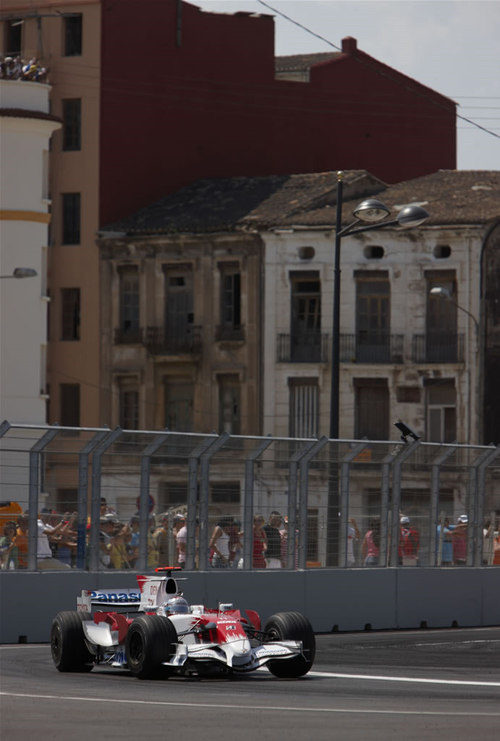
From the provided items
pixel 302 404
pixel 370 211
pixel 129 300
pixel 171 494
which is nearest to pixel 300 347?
pixel 302 404

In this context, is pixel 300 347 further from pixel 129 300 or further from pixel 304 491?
pixel 304 491

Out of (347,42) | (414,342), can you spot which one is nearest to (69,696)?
(414,342)

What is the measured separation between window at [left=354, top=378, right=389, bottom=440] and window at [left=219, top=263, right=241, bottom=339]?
4.54 meters

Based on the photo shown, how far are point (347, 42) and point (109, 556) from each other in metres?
47.5

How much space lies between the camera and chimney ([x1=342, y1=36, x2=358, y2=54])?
6769 cm

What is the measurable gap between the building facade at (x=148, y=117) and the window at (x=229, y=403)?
4.06 m

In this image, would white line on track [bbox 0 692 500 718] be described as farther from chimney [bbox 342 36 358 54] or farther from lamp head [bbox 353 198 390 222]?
chimney [bbox 342 36 358 54]

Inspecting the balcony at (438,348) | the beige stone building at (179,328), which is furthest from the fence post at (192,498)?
the beige stone building at (179,328)

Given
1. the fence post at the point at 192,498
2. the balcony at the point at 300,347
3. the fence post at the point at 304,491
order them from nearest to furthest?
the fence post at the point at 192,498, the fence post at the point at 304,491, the balcony at the point at 300,347

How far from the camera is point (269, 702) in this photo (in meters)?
14.8

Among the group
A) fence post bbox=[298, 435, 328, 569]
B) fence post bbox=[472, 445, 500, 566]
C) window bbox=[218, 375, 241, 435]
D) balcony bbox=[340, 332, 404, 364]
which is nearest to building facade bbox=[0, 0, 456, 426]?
window bbox=[218, 375, 241, 435]

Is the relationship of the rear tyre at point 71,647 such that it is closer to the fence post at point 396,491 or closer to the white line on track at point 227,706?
the white line on track at point 227,706

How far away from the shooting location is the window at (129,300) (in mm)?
60094

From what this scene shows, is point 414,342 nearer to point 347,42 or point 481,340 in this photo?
point 481,340
